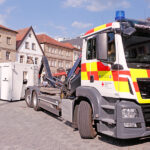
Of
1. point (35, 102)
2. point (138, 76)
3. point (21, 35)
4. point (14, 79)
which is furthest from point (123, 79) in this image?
point (21, 35)

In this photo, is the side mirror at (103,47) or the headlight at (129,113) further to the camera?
the side mirror at (103,47)

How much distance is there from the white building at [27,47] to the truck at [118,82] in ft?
117

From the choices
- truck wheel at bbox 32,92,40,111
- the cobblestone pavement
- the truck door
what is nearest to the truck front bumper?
the truck door

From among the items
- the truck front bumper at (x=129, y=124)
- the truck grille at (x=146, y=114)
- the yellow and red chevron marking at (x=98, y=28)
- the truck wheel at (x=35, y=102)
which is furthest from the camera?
the truck wheel at (x=35, y=102)

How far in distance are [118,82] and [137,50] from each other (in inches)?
31.9

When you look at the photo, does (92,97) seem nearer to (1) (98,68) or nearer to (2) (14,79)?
(1) (98,68)

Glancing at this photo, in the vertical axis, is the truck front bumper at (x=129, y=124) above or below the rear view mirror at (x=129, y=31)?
below

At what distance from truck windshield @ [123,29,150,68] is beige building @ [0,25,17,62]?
34.1 metres

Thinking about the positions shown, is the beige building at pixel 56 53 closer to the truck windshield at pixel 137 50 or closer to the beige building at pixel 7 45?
the beige building at pixel 7 45

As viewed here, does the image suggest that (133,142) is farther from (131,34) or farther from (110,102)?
(131,34)

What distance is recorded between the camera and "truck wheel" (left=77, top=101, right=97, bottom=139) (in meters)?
5.14

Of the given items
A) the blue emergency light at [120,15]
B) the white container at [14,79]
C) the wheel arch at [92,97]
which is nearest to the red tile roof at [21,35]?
the white container at [14,79]

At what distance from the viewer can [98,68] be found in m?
5.02

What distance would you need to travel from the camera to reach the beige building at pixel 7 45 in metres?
35.9
